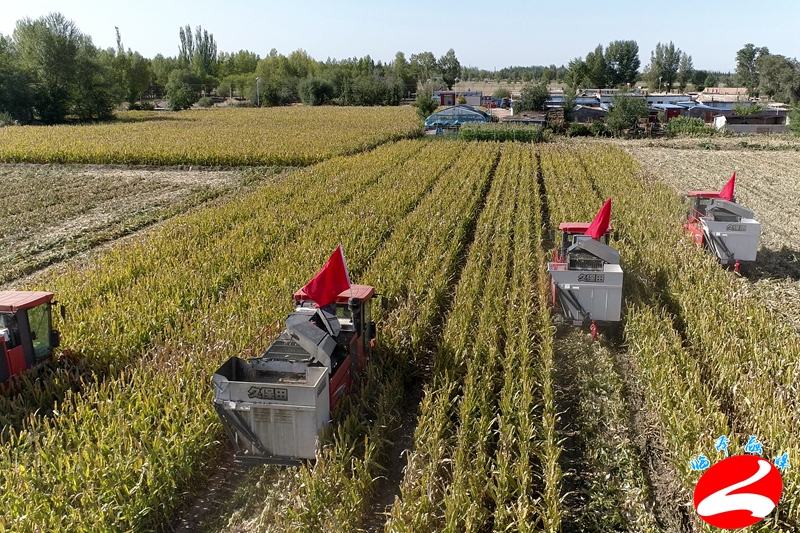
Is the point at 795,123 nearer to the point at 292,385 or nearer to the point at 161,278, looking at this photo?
the point at 161,278

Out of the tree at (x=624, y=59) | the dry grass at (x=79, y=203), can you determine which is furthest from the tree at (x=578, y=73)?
the dry grass at (x=79, y=203)

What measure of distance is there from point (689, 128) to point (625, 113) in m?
5.26

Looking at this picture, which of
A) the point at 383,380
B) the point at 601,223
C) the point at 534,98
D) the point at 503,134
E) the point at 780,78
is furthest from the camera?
the point at 780,78

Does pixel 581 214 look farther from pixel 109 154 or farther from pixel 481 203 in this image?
pixel 109 154

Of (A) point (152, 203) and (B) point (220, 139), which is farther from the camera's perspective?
(B) point (220, 139)

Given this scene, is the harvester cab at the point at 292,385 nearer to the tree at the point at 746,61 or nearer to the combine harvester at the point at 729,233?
the combine harvester at the point at 729,233

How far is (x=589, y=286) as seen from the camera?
916 cm

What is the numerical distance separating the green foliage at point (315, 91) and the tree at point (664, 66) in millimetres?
62284

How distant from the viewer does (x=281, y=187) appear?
20.9 metres

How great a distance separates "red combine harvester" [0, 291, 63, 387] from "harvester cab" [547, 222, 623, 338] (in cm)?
679

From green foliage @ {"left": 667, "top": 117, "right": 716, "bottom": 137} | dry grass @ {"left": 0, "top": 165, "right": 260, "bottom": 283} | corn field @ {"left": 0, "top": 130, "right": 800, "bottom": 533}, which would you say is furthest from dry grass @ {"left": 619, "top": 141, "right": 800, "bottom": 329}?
dry grass @ {"left": 0, "top": 165, "right": 260, "bottom": 283}

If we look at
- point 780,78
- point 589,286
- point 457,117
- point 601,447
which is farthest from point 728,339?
point 780,78

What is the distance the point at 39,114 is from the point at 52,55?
541 cm

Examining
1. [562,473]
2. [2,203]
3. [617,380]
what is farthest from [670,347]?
[2,203]
